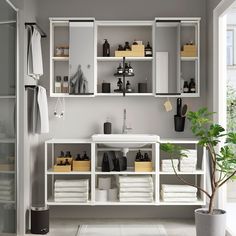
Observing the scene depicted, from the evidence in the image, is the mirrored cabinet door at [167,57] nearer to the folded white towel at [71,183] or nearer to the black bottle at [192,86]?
the black bottle at [192,86]

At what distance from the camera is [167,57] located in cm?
542

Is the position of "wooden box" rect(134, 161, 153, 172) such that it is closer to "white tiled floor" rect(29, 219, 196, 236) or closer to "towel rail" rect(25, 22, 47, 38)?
"white tiled floor" rect(29, 219, 196, 236)

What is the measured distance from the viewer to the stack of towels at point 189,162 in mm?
5082

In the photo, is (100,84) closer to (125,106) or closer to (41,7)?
(125,106)

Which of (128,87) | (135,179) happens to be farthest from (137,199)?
(128,87)

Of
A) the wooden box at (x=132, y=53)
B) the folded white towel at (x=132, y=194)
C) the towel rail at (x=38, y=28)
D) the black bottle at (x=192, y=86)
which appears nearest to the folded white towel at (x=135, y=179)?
the folded white towel at (x=132, y=194)

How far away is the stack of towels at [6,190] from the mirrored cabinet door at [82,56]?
149 centimetres

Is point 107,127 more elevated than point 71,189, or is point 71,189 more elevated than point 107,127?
point 107,127

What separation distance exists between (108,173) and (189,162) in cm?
88

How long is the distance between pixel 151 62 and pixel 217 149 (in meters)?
1.32

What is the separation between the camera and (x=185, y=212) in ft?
18.3

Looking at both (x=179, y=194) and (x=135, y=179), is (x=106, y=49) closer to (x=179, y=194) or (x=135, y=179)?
(x=135, y=179)

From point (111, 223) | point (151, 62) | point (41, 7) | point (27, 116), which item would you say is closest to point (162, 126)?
point (151, 62)

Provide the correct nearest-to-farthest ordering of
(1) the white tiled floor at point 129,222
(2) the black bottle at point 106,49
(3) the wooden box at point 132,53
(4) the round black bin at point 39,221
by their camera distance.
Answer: (4) the round black bin at point 39,221 → (1) the white tiled floor at point 129,222 → (3) the wooden box at point 132,53 → (2) the black bottle at point 106,49
